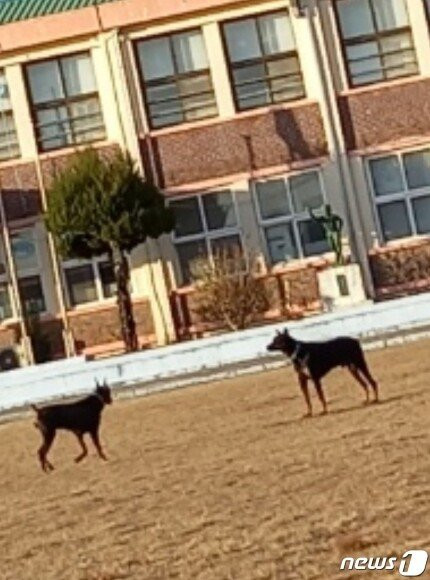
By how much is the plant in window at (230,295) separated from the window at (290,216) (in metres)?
1.18

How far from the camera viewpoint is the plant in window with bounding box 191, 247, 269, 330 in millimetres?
31250

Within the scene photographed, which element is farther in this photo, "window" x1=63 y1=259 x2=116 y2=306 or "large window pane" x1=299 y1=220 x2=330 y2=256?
"window" x1=63 y1=259 x2=116 y2=306

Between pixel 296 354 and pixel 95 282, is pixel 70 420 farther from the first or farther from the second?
pixel 95 282

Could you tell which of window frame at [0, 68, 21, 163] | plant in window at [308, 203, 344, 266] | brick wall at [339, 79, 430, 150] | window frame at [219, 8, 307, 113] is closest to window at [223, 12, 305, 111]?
window frame at [219, 8, 307, 113]

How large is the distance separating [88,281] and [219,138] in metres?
4.07

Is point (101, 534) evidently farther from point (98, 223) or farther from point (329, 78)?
point (329, 78)

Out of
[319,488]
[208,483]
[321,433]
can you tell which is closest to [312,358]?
[321,433]

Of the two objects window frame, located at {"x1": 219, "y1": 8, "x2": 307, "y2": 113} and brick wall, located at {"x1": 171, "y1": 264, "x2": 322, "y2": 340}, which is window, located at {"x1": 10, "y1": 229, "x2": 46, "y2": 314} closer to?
brick wall, located at {"x1": 171, "y1": 264, "x2": 322, "y2": 340}

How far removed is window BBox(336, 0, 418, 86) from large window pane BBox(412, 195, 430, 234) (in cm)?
262

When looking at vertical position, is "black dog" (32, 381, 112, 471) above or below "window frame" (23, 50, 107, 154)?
below

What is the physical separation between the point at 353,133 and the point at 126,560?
975 inches

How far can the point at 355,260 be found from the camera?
106 feet

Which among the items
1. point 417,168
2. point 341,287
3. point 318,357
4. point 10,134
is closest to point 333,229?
point 341,287

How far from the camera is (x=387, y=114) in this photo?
32.6m
